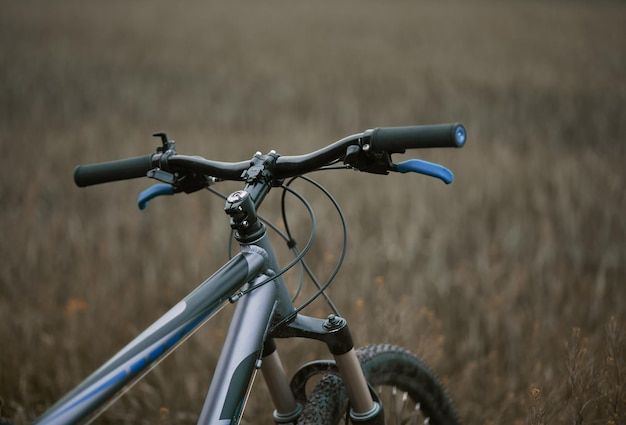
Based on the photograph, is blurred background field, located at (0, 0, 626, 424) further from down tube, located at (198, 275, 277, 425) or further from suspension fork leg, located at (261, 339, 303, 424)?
down tube, located at (198, 275, 277, 425)

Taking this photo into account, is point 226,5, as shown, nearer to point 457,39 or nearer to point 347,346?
point 457,39

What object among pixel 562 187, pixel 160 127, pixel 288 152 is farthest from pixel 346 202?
pixel 160 127

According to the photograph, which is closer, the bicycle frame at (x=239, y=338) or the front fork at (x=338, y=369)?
the bicycle frame at (x=239, y=338)

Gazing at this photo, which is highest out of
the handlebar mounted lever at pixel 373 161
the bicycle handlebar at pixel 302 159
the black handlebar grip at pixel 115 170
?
the black handlebar grip at pixel 115 170

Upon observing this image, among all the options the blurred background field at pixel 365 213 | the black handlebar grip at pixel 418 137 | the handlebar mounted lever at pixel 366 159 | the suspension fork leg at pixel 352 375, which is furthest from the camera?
the blurred background field at pixel 365 213

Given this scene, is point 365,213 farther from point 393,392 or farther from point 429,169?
point 429,169

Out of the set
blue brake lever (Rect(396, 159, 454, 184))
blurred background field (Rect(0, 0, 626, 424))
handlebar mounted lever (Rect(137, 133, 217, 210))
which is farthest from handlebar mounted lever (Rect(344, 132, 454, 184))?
blurred background field (Rect(0, 0, 626, 424))

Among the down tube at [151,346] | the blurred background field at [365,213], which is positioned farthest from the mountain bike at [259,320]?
the blurred background field at [365,213]

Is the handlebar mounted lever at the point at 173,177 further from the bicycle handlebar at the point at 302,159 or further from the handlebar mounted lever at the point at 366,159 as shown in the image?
the handlebar mounted lever at the point at 366,159

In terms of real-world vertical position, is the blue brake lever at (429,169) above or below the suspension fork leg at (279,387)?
above

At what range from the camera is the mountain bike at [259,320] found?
3.68 ft

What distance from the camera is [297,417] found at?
1.58 m

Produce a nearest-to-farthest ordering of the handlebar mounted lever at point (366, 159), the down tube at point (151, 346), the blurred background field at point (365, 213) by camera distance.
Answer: the down tube at point (151, 346) < the handlebar mounted lever at point (366, 159) < the blurred background field at point (365, 213)

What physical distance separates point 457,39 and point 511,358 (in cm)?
963
